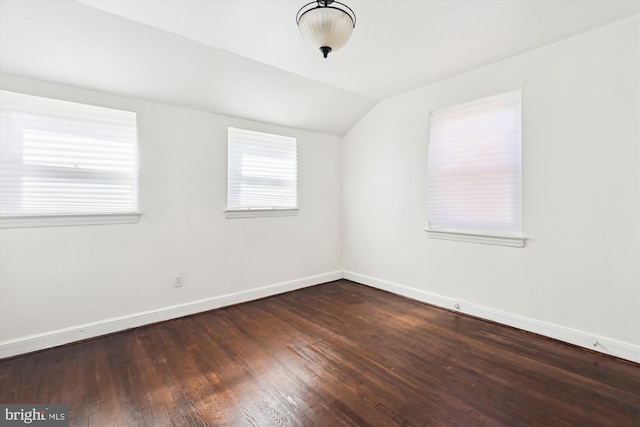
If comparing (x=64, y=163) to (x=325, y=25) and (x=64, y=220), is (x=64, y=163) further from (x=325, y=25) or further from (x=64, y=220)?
(x=325, y=25)

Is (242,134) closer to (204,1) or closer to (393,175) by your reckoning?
(204,1)

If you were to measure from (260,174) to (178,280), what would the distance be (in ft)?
5.06

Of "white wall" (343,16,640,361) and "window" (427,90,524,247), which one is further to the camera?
"window" (427,90,524,247)

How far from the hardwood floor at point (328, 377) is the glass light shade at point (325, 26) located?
7.18ft

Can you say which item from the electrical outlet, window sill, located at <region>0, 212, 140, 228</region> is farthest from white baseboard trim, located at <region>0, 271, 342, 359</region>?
window sill, located at <region>0, 212, 140, 228</region>

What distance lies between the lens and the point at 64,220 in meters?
2.54

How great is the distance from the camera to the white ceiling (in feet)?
6.76

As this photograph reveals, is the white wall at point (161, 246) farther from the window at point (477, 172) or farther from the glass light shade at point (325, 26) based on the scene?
the glass light shade at point (325, 26)

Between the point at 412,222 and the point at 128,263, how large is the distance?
3114 mm

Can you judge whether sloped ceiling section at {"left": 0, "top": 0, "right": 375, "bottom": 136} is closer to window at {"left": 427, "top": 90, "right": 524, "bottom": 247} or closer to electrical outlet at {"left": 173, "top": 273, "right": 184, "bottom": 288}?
window at {"left": 427, "top": 90, "right": 524, "bottom": 247}

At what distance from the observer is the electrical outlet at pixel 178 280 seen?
3132 millimetres

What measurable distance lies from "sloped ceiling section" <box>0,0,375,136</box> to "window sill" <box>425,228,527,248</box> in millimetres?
1995

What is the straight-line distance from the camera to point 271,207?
12.8 feet

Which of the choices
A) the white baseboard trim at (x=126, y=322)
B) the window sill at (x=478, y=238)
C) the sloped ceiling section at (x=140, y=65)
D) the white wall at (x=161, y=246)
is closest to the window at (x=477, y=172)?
the window sill at (x=478, y=238)
